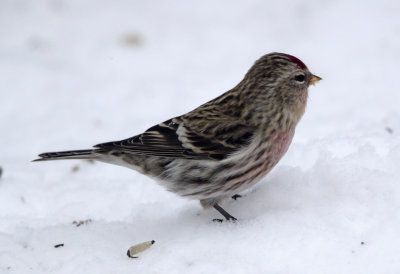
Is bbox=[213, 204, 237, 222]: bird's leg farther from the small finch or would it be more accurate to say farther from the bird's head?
the bird's head

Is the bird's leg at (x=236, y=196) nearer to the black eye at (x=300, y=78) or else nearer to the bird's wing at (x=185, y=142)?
the bird's wing at (x=185, y=142)

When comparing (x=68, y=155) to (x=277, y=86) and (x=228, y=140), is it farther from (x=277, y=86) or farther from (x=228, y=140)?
(x=277, y=86)

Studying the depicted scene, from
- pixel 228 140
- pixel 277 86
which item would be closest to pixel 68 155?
pixel 228 140

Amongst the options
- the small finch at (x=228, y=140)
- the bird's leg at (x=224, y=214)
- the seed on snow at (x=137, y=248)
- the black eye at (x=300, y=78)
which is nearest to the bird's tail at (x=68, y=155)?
the small finch at (x=228, y=140)

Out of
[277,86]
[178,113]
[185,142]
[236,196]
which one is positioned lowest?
[178,113]

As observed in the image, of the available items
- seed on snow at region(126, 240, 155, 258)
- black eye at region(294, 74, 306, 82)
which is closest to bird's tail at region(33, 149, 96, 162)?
seed on snow at region(126, 240, 155, 258)

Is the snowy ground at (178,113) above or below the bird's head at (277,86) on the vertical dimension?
below

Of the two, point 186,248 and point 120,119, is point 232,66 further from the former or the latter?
point 186,248

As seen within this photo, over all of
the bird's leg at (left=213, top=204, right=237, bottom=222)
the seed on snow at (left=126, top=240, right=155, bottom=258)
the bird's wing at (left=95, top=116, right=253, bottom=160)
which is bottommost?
the seed on snow at (left=126, top=240, right=155, bottom=258)
